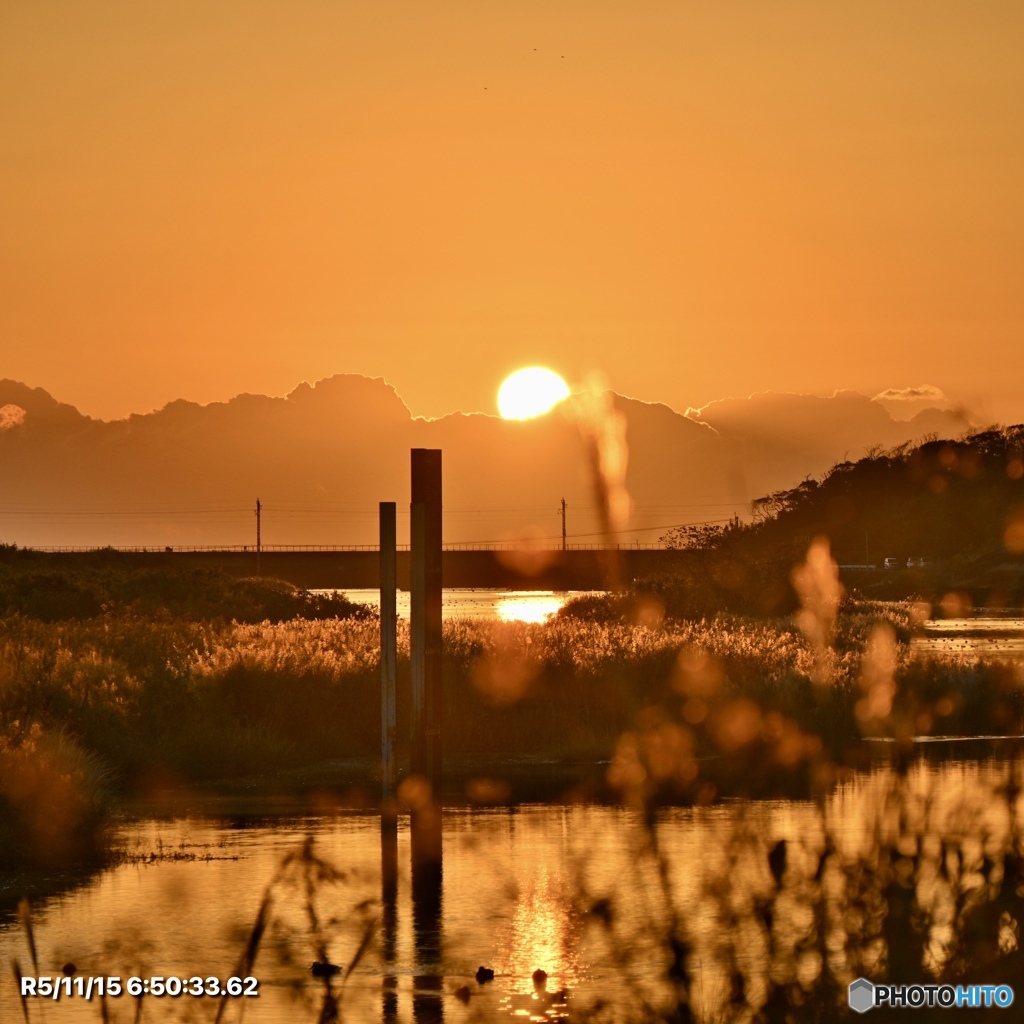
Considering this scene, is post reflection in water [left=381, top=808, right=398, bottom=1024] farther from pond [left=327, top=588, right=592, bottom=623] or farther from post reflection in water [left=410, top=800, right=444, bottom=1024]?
pond [left=327, top=588, right=592, bottom=623]

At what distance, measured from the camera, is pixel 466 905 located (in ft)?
46.9

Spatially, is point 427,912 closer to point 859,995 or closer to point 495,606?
point 859,995

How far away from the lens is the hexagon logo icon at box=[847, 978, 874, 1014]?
934 centimetres

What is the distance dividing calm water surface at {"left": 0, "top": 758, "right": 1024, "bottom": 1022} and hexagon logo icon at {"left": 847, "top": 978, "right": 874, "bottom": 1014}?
1.59 feet

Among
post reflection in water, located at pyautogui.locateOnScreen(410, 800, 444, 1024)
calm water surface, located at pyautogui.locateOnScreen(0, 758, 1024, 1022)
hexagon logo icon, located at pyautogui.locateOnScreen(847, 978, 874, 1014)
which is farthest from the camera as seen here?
post reflection in water, located at pyautogui.locateOnScreen(410, 800, 444, 1024)

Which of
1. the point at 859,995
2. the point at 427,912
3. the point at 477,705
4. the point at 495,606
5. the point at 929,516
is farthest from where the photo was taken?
the point at 929,516

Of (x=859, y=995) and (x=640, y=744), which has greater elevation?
(x=640, y=744)

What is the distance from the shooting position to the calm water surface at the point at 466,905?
35.8ft

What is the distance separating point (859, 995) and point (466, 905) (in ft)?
18.0

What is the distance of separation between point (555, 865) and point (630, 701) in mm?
10947

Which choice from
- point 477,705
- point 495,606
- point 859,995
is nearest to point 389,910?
point 859,995

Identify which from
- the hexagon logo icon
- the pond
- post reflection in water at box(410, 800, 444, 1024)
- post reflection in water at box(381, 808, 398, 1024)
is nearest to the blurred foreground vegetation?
post reflection in water at box(381, 808, 398, 1024)

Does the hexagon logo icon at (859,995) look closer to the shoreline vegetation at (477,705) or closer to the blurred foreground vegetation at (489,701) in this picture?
the shoreline vegetation at (477,705)

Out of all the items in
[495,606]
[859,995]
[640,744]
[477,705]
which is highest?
[495,606]
